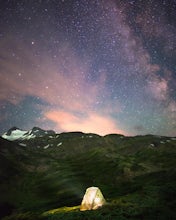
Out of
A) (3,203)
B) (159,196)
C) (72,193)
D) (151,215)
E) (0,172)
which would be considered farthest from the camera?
(0,172)

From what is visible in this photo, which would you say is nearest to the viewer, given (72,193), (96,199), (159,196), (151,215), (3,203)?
(151,215)

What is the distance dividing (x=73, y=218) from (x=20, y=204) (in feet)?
267

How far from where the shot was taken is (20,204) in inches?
4464

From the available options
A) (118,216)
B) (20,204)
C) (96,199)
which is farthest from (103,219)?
(20,204)

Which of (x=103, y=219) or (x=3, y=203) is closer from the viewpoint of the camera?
(x=103, y=219)

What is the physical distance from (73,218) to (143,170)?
140m

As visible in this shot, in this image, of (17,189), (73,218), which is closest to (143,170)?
(17,189)

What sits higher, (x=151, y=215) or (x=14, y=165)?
(x=14, y=165)

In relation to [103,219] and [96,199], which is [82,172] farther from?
[103,219]

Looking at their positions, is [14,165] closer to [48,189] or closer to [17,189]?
[17,189]

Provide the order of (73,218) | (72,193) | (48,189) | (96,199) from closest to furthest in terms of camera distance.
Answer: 1. (73,218)
2. (96,199)
3. (72,193)
4. (48,189)

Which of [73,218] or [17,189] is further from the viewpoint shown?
Answer: [17,189]

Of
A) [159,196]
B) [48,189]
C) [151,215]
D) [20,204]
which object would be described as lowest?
[151,215]

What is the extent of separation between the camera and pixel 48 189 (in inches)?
5463
